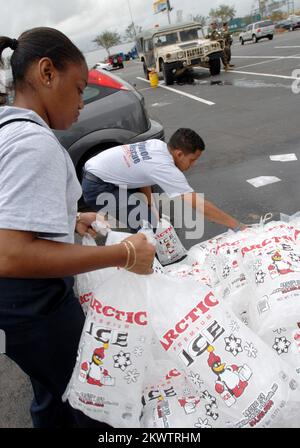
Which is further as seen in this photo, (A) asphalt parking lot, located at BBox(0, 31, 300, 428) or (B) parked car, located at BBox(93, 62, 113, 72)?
(B) parked car, located at BBox(93, 62, 113, 72)

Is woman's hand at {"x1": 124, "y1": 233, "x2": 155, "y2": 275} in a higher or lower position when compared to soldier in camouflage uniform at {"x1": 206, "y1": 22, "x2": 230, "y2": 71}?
lower

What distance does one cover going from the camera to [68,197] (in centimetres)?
Result: 118

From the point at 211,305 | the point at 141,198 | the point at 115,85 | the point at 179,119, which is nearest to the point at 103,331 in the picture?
the point at 211,305

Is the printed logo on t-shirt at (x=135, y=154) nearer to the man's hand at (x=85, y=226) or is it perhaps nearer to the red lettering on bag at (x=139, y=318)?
the man's hand at (x=85, y=226)

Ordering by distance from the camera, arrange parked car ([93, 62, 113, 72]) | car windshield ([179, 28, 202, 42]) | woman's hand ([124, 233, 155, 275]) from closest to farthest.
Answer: woman's hand ([124, 233, 155, 275]), parked car ([93, 62, 113, 72]), car windshield ([179, 28, 202, 42])

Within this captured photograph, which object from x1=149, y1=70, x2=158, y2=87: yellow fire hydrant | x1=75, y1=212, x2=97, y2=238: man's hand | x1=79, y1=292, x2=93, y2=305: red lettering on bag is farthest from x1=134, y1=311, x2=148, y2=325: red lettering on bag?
x1=149, y1=70, x2=158, y2=87: yellow fire hydrant

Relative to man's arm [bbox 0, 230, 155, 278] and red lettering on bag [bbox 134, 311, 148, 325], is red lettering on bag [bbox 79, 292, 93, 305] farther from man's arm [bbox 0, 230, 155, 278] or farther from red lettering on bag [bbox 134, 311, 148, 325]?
man's arm [bbox 0, 230, 155, 278]

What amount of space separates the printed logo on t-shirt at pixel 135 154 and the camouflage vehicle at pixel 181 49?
Result: 11518 millimetres

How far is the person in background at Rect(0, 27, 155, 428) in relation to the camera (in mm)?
976

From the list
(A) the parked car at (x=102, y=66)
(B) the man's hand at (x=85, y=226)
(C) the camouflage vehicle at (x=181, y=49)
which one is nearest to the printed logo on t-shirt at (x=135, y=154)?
(B) the man's hand at (x=85, y=226)

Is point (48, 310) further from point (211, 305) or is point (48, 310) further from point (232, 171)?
point (232, 171)

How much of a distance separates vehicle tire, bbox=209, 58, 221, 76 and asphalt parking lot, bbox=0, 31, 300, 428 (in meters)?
1.44

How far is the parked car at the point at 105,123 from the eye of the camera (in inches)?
163

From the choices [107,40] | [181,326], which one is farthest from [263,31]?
[107,40]
